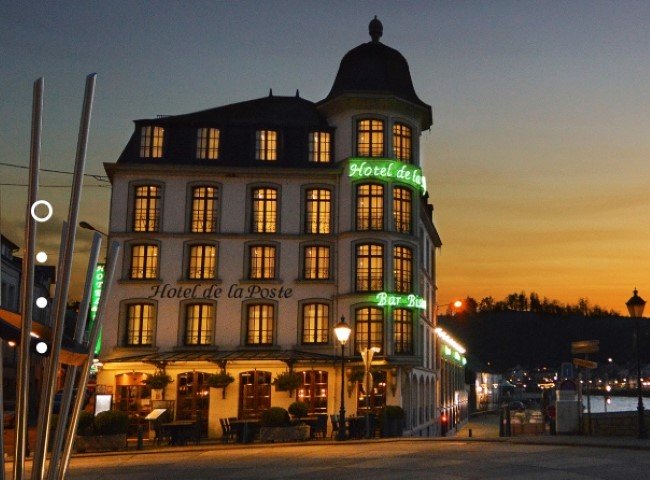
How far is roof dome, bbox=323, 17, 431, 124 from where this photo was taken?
136 feet

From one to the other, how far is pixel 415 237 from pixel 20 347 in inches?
1283

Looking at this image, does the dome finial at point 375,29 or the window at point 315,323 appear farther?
the dome finial at point 375,29

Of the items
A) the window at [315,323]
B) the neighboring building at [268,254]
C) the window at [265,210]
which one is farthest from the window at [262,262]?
the window at [315,323]

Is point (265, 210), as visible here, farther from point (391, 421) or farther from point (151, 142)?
point (391, 421)

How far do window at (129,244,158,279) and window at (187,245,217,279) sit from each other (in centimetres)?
177

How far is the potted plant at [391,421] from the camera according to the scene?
113ft

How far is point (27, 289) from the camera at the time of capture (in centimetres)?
977

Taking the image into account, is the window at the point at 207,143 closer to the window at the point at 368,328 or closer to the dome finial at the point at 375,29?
the dome finial at the point at 375,29

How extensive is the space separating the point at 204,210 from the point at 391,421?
14210mm

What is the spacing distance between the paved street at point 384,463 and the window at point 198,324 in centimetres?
1248

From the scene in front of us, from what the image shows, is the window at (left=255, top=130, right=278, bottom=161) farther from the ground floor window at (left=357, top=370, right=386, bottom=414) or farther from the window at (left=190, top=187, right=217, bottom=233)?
the ground floor window at (left=357, top=370, right=386, bottom=414)

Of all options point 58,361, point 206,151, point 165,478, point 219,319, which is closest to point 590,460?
point 165,478

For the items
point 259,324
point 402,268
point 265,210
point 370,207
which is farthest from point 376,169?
point 259,324

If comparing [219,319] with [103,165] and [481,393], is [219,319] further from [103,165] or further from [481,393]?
[481,393]
